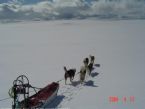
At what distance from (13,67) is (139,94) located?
7.34 m

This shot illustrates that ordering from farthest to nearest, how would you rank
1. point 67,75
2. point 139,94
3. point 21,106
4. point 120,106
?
point 67,75, point 139,94, point 120,106, point 21,106

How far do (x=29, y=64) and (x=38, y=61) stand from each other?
1067mm

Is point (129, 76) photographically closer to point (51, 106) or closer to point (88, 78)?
point (88, 78)

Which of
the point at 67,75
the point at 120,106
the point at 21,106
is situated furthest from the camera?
the point at 67,75

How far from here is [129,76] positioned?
11.1 m

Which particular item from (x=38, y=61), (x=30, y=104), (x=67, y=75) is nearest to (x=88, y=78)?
(x=67, y=75)

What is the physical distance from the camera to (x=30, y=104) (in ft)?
23.3

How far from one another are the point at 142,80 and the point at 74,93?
10.6 feet

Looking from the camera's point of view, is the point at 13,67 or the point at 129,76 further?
the point at 13,67

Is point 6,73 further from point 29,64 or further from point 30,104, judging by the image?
point 30,104

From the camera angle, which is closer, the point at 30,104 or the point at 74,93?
the point at 30,104

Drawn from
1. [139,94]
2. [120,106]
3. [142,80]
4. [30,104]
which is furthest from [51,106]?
[142,80]

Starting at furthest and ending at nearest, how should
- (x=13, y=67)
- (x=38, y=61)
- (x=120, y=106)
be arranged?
(x=38, y=61), (x=13, y=67), (x=120, y=106)

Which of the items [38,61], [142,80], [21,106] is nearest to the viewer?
[21,106]
